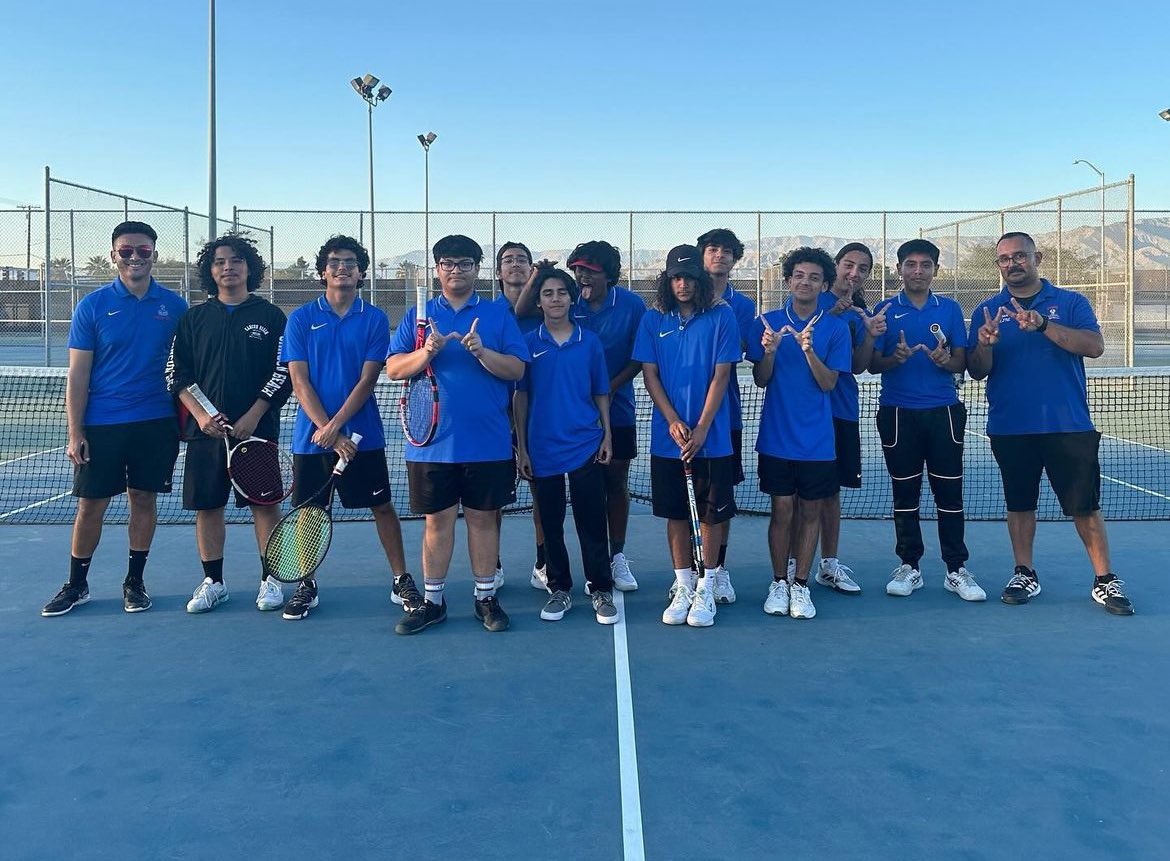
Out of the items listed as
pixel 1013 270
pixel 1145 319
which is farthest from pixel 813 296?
pixel 1145 319

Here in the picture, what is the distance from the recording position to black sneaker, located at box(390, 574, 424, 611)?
4426mm

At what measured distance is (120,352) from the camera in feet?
15.1

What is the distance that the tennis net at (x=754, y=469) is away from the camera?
6.85m

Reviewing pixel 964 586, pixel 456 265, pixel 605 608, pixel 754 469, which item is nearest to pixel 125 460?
pixel 456 265

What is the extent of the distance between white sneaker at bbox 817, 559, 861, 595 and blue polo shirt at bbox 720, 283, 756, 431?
0.86m

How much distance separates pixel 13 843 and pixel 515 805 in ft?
4.40

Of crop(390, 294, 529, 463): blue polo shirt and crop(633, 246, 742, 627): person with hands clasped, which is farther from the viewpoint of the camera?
crop(633, 246, 742, 627): person with hands clasped

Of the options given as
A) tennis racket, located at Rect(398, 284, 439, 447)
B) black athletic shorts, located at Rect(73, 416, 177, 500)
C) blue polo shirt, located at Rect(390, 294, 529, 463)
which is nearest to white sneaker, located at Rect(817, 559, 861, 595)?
blue polo shirt, located at Rect(390, 294, 529, 463)

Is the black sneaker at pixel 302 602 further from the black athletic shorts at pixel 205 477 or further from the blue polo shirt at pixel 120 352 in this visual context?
the blue polo shirt at pixel 120 352

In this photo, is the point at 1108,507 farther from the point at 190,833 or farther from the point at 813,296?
the point at 190,833

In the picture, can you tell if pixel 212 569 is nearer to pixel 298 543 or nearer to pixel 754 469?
pixel 298 543

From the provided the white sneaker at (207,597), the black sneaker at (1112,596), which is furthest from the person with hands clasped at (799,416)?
the white sneaker at (207,597)

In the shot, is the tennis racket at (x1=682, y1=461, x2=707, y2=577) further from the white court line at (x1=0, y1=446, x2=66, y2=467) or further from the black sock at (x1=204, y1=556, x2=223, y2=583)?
the white court line at (x1=0, y1=446, x2=66, y2=467)

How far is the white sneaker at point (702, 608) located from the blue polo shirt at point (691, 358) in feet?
2.01
